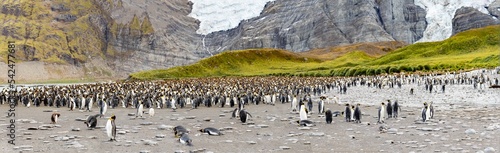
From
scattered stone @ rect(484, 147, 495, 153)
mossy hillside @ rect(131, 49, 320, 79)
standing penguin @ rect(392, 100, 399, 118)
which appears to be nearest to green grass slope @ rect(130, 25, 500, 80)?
mossy hillside @ rect(131, 49, 320, 79)

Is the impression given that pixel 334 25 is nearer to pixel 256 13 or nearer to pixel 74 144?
pixel 256 13

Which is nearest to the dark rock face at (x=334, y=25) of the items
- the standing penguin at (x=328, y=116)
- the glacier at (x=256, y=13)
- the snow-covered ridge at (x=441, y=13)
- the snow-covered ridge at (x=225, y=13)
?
the snow-covered ridge at (x=441, y=13)

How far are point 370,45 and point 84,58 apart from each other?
8844cm

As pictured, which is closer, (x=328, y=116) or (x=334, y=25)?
(x=328, y=116)

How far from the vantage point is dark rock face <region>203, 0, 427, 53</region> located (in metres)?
148

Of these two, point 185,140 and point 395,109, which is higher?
point 395,109

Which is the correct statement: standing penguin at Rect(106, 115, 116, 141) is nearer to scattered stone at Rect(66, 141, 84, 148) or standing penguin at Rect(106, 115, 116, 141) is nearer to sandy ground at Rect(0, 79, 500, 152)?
sandy ground at Rect(0, 79, 500, 152)

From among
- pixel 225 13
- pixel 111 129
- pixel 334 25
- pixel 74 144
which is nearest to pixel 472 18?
pixel 334 25

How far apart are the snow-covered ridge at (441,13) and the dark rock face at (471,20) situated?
7387mm

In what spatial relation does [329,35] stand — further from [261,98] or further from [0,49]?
[261,98]

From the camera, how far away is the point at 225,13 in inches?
7569

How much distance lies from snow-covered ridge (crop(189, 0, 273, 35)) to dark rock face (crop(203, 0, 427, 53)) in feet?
79.9

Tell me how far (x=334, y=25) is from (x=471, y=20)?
125ft

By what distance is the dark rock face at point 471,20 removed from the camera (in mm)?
137750
